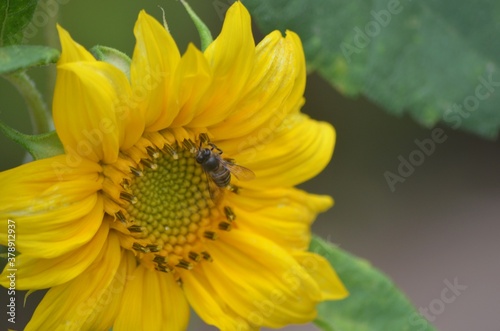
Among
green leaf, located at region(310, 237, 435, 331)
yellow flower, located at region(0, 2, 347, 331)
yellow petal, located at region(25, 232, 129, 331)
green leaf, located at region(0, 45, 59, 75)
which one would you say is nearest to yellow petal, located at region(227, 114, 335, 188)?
yellow flower, located at region(0, 2, 347, 331)

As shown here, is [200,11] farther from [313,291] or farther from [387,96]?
[387,96]

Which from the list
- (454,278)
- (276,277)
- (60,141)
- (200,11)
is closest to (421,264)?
(454,278)

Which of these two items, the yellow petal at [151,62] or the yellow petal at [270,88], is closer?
the yellow petal at [151,62]

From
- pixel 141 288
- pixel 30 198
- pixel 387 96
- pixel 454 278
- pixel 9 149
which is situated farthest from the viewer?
pixel 454 278

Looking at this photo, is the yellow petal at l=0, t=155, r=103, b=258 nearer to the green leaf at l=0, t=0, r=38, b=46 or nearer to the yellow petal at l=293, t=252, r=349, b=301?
the green leaf at l=0, t=0, r=38, b=46

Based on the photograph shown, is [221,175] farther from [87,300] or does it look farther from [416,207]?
[416,207]

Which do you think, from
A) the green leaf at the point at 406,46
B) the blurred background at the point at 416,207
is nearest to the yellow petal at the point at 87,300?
the green leaf at the point at 406,46

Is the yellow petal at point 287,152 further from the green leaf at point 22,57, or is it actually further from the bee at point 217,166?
the green leaf at point 22,57
